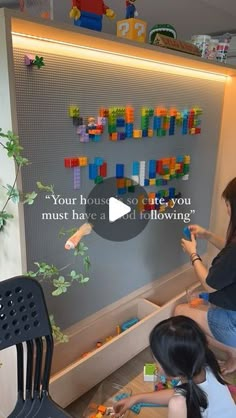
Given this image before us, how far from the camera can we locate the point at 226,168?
229cm

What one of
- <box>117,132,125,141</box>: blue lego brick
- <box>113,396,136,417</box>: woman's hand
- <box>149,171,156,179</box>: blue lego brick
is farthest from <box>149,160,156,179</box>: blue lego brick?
<box>113,396,136,417</box>: woman's hand

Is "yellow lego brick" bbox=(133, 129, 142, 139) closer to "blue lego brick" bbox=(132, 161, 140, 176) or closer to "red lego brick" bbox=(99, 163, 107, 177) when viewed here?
"blue lego brick" bbox=(132, 161, 140, 176)

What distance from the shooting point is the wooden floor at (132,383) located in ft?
4.74

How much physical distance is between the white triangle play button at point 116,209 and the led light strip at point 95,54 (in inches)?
25.2

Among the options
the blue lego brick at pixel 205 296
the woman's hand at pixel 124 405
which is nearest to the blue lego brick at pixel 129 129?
the blue lego brick at pixel 205 296

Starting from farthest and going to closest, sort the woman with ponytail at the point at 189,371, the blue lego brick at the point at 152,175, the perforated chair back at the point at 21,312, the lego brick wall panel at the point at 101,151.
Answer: the blue lego brick at the point at 152,175 → the lego brick wall panel at the point at 101,151 → the woman with ponytail at the point at 189,371 → the perforated chair back at the point at 21,312

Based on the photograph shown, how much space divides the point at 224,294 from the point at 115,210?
0.65 metres

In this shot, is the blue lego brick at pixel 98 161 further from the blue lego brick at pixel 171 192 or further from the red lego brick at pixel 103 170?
the blue lego brick at pixel 171 192

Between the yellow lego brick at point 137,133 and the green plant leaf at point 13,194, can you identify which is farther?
the yellow lego brick at point 137,133

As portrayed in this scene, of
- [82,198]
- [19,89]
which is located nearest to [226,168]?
[82,198]

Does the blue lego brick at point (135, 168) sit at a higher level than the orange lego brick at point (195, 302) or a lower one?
higher

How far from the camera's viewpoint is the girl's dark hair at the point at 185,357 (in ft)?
3.34

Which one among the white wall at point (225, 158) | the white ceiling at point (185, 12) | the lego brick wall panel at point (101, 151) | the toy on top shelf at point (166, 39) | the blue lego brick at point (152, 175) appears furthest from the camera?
the white ceiling at point (185, 12)

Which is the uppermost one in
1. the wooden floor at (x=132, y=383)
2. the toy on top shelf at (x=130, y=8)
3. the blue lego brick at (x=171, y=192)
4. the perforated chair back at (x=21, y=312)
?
the toy on top shelf at (x=130, y=8)
